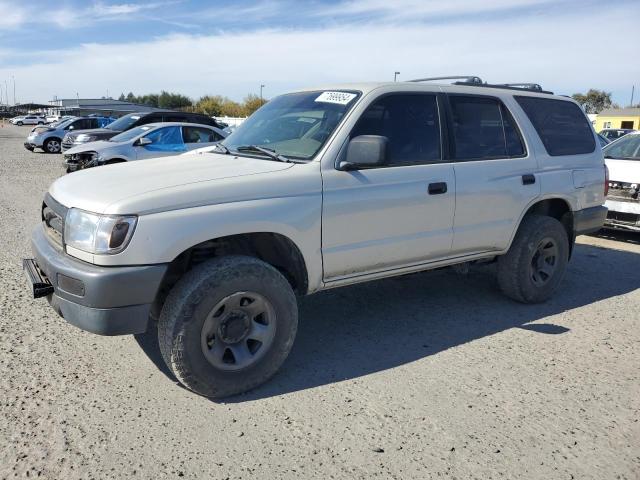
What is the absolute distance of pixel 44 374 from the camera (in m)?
3.65

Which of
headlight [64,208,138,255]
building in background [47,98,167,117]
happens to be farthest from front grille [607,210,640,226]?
building in background [47,98,167,117]

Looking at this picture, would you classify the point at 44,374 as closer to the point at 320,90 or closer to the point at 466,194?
the point at 320,90

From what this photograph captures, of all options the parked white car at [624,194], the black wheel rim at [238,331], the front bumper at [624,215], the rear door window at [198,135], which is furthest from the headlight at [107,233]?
the rear door window at [198,135]

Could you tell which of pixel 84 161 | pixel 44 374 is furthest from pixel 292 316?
pixel 84 161

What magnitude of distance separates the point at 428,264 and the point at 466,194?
0.63 metres

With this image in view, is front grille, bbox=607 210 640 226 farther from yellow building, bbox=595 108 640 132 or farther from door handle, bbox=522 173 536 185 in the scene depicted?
yellow building, bbox=595 108 640 132

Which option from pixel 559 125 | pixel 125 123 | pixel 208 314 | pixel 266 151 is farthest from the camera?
pixel 125 123

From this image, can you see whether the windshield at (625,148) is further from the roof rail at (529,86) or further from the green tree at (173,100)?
the green tree at (173,100)

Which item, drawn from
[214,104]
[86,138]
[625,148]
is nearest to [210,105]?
[214,104]

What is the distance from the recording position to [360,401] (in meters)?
3.45

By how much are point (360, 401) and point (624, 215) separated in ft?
20.0

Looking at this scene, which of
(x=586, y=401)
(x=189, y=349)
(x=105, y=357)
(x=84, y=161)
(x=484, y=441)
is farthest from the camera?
(x=84, y=161)

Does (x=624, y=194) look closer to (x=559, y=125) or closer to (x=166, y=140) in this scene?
(x=559, y=125)

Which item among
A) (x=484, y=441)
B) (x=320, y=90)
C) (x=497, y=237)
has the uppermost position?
(x=320, y=90)
